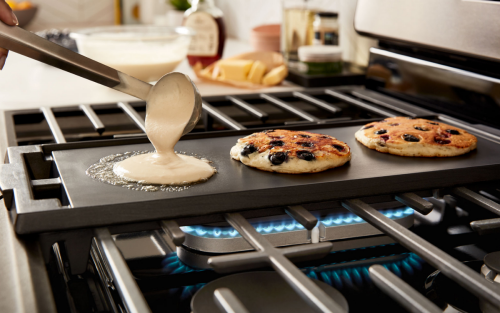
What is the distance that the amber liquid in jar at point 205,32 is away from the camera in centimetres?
177

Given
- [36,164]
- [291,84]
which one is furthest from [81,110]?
[291,84]

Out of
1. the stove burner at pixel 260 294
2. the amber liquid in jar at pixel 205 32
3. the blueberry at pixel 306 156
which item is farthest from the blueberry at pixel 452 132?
the amber liquid in jar at pixel 205 32

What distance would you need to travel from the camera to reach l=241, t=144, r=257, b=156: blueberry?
801 mm

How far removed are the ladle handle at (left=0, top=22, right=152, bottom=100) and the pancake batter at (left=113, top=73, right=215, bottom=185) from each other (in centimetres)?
7

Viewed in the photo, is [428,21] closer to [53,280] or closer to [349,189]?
[349,189]

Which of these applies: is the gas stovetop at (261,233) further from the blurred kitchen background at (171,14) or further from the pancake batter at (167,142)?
the blurred kitchen background at (171,14)

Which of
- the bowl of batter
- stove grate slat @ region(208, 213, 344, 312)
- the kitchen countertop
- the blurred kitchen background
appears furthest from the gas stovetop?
the blurred kitchen background

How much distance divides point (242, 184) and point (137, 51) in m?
0.94

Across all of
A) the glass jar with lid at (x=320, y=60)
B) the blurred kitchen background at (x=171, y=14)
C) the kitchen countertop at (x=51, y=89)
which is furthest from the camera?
the blurred kitchen background at (x=171, y=14)

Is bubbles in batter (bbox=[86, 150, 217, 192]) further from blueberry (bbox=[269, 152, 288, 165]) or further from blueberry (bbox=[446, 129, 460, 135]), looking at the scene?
blueberry (bbox=[446, 129, 460, 135])

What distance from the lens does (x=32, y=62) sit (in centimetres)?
195

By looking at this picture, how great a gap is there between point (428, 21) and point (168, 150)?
677 millimetres

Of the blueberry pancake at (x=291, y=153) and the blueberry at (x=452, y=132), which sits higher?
the blueberry pancake at (x=291, y=153)

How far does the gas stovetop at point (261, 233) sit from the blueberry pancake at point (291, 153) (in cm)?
2
